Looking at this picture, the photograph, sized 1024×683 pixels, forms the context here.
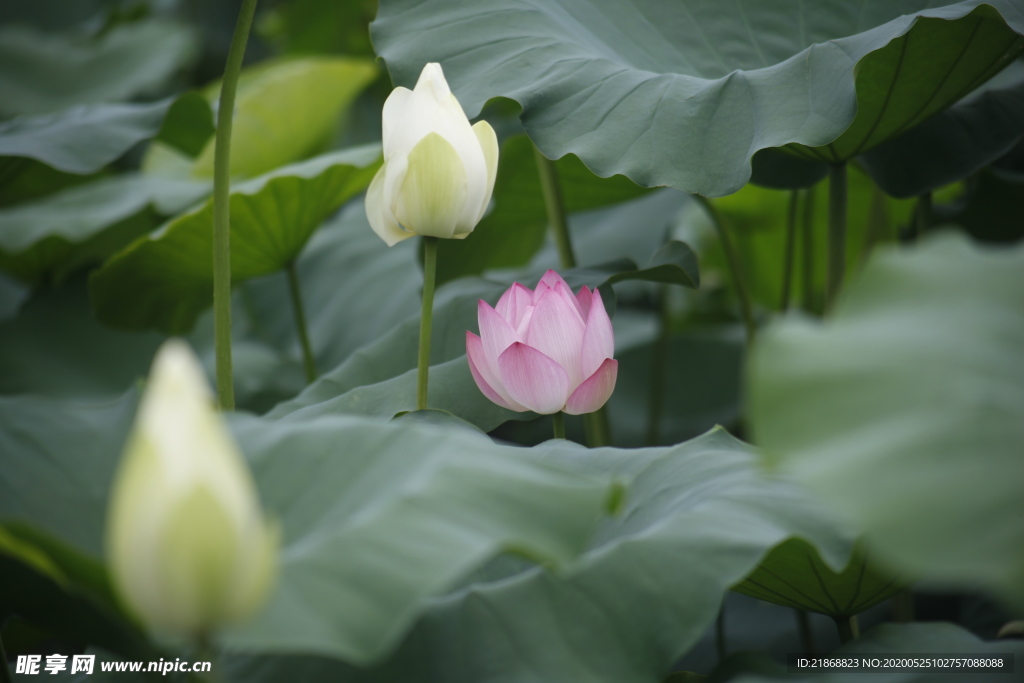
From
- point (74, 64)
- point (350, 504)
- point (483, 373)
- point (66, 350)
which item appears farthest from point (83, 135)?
point (74, 64)

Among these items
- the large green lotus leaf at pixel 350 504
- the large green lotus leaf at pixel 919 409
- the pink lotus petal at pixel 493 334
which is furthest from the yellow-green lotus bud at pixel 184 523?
the pink lotus petal at pixel 493 334

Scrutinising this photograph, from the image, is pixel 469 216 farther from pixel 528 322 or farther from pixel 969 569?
pixel 969 569

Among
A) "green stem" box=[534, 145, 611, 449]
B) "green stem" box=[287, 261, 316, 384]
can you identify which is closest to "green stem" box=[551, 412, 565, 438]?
"green stem" box=[534, 145, 611, 449]

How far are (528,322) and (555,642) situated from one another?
0.23 metres

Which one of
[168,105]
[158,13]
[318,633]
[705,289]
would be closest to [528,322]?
[318,633]

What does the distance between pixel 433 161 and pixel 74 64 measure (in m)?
1.97

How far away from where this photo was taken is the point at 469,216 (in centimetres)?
62

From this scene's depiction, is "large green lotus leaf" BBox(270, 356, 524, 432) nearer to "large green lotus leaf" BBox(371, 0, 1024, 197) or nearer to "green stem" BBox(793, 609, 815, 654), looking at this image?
"large green lotus leaf" BBox(371, 0, 1024, 197)

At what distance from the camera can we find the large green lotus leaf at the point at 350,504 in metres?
0.32

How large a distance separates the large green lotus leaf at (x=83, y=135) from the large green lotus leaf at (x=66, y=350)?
35 cm

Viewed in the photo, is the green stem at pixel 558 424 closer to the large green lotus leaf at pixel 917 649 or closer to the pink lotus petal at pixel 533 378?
the pink lotus petal at pixel 533 378

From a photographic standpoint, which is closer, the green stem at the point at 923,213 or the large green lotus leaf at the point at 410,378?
the large green lotus leaf at the point at 410,378

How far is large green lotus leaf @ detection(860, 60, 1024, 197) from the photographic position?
0.83m

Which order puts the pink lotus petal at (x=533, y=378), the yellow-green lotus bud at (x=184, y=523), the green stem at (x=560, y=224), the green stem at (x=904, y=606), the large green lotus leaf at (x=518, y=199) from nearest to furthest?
the yellow-green lotus bud at (x=184, y=523) → the pink lotus petal at (x=533, y=378) → the green stem at (x=904, y=606) → the green stem at (x=560, y=224) → the large green lotus leaf at (x=518, y=199)
